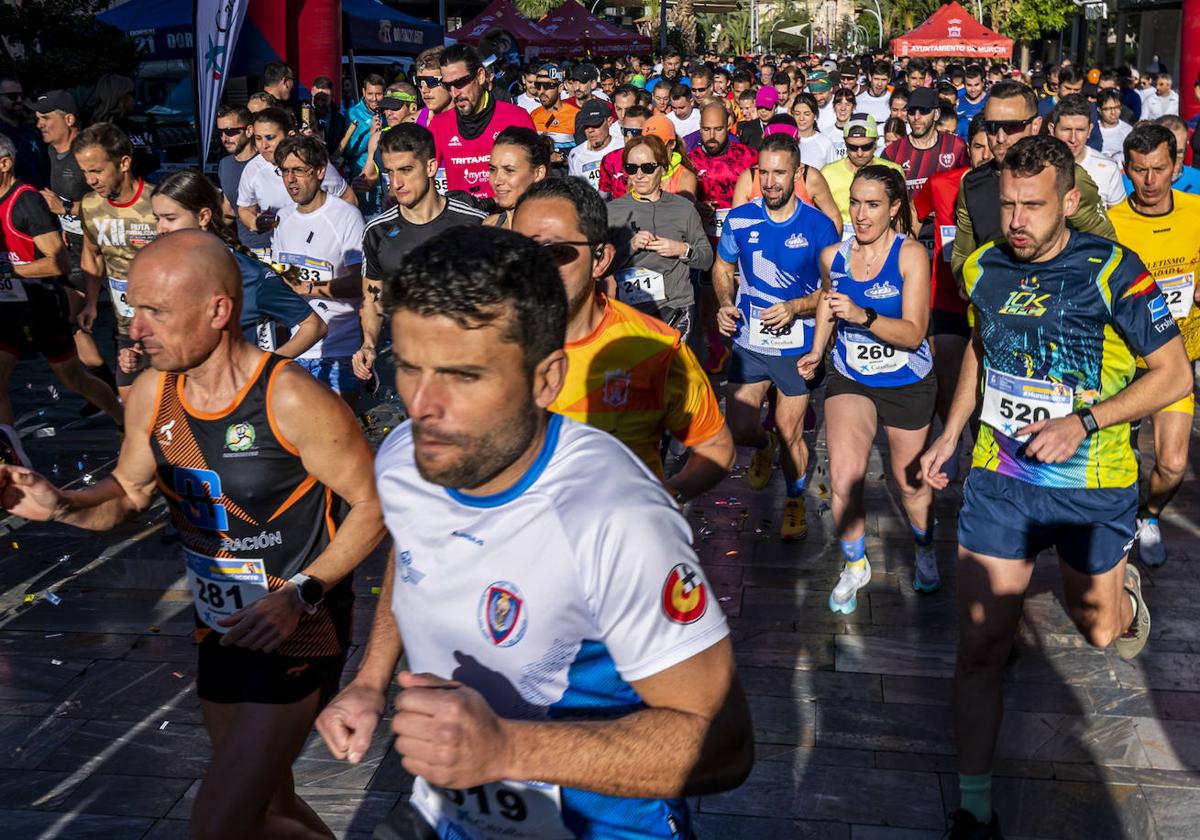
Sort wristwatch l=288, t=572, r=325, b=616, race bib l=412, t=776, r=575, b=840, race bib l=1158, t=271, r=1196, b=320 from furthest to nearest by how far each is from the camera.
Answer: race bib l=1158, t=271, r=1196, b=320 < wristwatch l=288, t=572, r=325, b=616 < race bib l=412, t=776, r=575, b=840

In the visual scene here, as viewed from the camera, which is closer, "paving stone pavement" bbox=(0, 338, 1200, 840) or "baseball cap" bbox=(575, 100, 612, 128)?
"paving stone pavement" bbox=(0, 338, 1200, 840)

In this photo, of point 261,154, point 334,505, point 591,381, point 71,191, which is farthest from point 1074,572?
point 71,191

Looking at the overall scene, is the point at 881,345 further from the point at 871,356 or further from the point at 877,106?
the point at 877,106

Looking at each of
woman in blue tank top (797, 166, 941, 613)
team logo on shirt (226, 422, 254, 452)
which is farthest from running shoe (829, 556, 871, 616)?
team logo on shirt (226, 422, 254, 452)

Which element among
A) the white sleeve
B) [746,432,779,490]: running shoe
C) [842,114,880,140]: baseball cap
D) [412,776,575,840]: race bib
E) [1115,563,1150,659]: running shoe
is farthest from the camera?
[842,114,880,140]: baseball cap

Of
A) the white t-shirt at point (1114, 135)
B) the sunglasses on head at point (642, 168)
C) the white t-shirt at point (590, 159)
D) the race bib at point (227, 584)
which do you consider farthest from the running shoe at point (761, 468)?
the white t-shirt at point (1114, 135)

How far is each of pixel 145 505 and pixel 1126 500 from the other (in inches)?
113

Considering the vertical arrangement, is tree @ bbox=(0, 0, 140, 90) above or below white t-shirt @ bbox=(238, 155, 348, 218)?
above

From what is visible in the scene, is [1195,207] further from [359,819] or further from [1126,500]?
[359,819]

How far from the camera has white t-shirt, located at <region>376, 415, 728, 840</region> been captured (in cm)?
190

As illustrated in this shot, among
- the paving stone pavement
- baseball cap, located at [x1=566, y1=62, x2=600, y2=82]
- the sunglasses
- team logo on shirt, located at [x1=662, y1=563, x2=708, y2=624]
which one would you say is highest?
baseball cap, located at [x1=566, y1=62, x2=600, y2=82]

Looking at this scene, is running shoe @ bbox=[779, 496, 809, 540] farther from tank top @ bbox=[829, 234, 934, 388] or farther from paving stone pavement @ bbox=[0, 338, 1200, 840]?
tank top @ bbox=[829, 234, 934, 388]

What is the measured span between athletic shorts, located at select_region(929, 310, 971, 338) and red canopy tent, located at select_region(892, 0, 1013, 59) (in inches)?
1138

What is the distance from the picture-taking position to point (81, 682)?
5.08 metres
